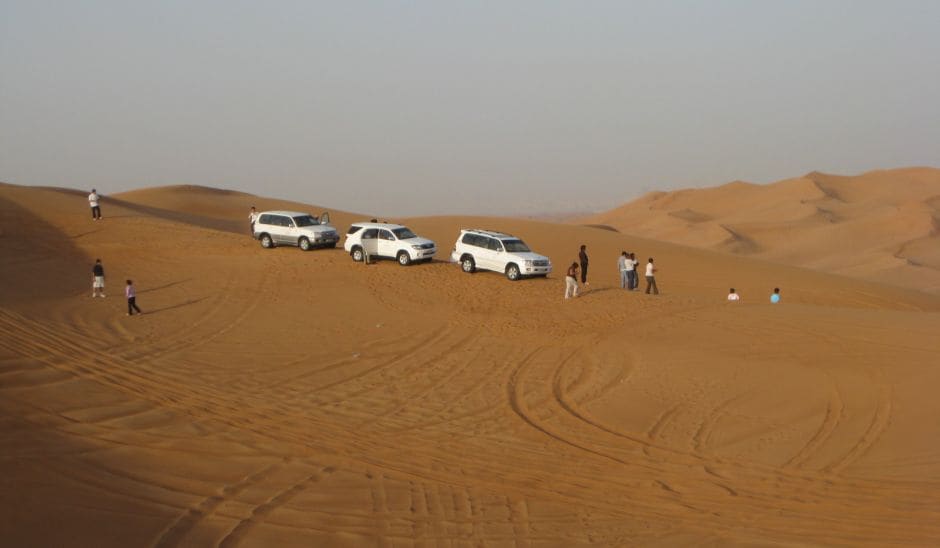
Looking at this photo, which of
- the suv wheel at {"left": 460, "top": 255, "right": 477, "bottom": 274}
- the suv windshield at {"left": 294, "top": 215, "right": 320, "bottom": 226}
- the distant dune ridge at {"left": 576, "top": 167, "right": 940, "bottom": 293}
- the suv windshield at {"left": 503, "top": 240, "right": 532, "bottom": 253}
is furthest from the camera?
the distant dune ridge at {"left": 576, "top": 167, "right": 940, "bottom": 293}

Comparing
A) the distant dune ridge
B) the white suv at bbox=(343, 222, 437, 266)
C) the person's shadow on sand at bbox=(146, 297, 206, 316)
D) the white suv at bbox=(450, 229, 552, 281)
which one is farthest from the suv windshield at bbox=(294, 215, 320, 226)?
the distant dune ridge

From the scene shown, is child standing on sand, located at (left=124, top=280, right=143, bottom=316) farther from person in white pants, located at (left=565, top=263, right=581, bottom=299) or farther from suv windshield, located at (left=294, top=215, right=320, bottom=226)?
person in white pants, located at (left=565, top=263, right=581, bottom=299)

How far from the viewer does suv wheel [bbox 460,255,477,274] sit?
1113 inches

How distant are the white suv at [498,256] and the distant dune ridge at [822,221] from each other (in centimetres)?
2801

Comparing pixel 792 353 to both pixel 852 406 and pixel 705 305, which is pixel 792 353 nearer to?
pixel 852 406

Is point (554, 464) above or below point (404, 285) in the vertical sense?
below

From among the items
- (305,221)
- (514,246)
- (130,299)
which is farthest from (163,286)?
(514,246)

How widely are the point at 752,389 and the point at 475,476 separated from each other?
728 cm

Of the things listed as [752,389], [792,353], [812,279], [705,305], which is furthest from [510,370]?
[812,279]

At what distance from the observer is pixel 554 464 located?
461 inches

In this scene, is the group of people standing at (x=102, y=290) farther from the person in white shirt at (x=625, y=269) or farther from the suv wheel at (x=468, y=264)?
the person in white shirt at (x=625, y=269)

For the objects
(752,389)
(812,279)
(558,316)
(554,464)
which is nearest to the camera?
(554,464)

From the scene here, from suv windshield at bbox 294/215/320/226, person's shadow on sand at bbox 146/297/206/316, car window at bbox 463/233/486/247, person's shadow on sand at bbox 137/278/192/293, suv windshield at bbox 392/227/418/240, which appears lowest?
person's shadow on sand at bbox 146/297/206/316

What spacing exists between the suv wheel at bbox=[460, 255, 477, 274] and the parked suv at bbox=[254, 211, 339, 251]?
666cm
